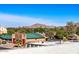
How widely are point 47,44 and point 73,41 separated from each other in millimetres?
386

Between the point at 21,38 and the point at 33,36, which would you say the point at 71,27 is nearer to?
the point at 33,36

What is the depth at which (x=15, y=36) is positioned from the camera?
5.52m

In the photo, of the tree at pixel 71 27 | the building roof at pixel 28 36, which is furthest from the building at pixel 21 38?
the tree at pixel 71 27

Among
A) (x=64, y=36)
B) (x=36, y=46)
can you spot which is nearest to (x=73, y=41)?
(x=64, y=36)

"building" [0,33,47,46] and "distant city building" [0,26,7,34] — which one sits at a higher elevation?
"distant city building" [0,26,7,34]

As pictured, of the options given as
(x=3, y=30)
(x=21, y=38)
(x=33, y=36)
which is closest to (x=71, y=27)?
(x=33, y=36)

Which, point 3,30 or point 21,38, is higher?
point 3,30

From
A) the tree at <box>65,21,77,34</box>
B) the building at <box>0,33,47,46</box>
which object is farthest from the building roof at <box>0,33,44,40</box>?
the tree at <box>65,21,77,34</box>

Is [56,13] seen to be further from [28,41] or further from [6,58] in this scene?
[6,58]

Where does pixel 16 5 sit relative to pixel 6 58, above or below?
above

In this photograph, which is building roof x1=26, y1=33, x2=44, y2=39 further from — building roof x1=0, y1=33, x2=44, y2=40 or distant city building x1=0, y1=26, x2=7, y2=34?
distant city building x1=0, y1=26, x2=7, y2=34

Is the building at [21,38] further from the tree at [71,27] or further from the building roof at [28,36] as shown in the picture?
the tree at [71,27]

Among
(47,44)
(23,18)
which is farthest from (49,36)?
(23,18)

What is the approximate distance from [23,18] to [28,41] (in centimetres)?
35
